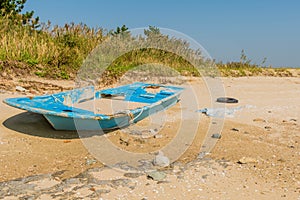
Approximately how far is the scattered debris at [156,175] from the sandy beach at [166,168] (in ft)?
0.04

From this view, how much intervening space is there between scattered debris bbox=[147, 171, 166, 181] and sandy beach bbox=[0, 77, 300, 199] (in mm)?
13

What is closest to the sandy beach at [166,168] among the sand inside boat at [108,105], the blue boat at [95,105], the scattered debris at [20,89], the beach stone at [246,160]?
the beach stone at [246,160]

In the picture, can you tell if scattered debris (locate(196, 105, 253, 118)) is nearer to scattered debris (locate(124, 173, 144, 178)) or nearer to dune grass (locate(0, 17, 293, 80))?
scattered debris (locate(124, 173, 144, 178))

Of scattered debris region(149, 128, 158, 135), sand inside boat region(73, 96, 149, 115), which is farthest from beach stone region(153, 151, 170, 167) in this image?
sand inside boat region(73, 96, 149, 115)

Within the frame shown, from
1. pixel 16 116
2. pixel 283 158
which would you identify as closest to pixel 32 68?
pixel 16 116

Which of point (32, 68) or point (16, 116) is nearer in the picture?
point (16, 116)

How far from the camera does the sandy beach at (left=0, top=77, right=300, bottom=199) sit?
2.36m

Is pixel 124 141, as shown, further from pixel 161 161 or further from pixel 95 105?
pixel 95 105

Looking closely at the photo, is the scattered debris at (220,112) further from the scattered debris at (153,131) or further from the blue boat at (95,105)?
the scattered debris at (153,131)

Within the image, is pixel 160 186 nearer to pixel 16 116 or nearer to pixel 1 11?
pixel 16 116

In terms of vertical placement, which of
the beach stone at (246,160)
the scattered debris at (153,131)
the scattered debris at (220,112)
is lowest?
the beach stone at (246,160)

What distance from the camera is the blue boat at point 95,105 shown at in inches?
128

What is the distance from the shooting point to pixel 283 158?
3.07 meters

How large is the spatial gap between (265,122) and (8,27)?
290 inches
